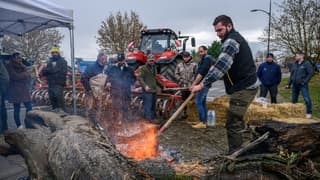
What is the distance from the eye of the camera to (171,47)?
14.1m

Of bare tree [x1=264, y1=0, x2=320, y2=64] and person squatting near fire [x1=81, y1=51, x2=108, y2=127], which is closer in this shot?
person squatting near fire [x1=81, y1=51, x2=108, y2=127]

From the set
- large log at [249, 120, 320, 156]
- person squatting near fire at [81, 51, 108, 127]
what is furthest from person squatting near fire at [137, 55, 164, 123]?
large log at [249, 120, 320, 156]

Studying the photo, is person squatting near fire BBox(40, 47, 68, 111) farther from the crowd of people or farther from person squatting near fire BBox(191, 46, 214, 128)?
person squatting near fire BBox(191, 46, 214, 128)

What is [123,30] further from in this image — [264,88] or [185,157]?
[185,157]

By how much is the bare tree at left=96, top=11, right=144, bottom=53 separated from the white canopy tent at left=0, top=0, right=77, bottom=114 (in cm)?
3094

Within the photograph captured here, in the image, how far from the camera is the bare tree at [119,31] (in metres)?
40.9

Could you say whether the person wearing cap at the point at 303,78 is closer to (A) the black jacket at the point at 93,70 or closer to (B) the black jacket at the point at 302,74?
(B) the black jacket at the point at 302,74

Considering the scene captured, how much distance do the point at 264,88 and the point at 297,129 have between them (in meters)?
7.69

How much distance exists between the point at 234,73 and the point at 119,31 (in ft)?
124

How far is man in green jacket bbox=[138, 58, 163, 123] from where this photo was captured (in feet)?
29.1

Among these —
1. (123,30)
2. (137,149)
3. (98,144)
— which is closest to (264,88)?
(137,149)

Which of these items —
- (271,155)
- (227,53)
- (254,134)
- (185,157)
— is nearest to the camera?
(271,155)

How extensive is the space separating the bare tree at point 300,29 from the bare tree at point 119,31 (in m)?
19.0

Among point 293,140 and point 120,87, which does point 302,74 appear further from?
point 293,140
